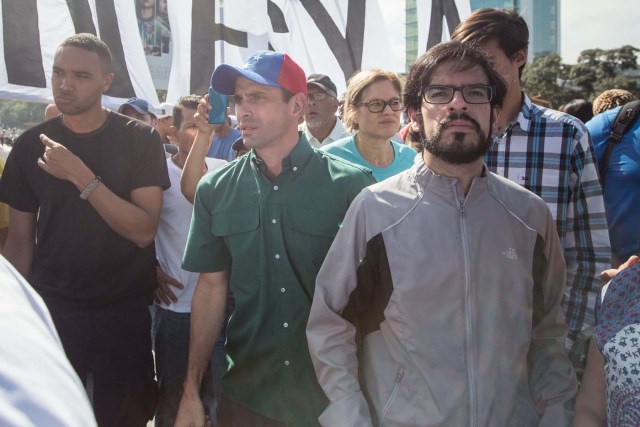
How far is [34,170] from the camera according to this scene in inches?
110

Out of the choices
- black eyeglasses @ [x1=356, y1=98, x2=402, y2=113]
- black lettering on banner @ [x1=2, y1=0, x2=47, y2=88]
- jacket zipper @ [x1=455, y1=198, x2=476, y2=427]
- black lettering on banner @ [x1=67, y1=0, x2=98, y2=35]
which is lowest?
jacket zipper @ [x1=455, y1=198, x2=476, y2=427]

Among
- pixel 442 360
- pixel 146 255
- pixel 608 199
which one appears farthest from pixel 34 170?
pixel 608 199

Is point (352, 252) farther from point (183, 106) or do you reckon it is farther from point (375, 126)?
point (183, 106)

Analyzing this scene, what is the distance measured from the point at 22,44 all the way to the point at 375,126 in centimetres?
243

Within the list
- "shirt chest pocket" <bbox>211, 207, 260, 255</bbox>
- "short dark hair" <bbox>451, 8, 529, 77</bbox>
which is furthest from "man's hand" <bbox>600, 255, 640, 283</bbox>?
"shirt chest pocket" <bbox>211, 207, 260, 255</bbox>

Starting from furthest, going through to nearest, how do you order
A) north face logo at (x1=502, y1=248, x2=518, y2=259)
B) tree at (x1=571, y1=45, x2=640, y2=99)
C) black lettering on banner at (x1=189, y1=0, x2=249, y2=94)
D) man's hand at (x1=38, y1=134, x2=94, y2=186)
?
tree at (x1=571, y1=45, x2=640, y2=99) → black lettering on banner at (x1=189, y1=0, x2=249, y2=94) → man's hand at (x1=38, y1=134, x2=94, y2=186) → north face logo at (x1=502, y1=248, x2=518, y2=259)

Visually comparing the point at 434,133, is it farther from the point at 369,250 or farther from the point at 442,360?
the point at 442,360

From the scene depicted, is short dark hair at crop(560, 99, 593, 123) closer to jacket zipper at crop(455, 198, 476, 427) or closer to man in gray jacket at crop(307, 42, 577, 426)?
man in gray jacket at crop(307, 42, 577, 426)

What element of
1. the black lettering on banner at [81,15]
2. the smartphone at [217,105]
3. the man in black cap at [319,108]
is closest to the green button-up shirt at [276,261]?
the smartphone at [217,105]

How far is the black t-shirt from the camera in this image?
108 inches

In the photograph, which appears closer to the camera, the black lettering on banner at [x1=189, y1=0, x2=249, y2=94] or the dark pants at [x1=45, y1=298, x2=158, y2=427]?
the dark pants at [x1=45, y1=298, x2=158, y2=427]

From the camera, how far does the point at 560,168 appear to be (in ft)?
7.74

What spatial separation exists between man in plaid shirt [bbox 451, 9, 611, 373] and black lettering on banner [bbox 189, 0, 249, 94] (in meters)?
2.88

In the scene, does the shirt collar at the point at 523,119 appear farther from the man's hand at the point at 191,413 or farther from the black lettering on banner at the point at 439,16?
the black lettering on banner at the point at 439,16
